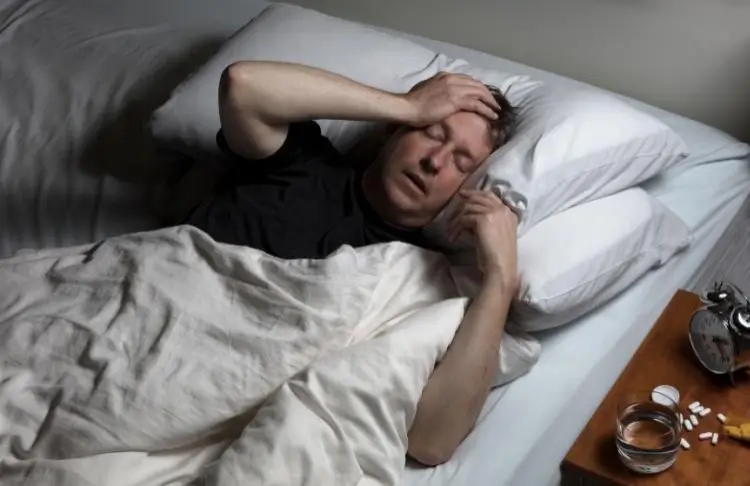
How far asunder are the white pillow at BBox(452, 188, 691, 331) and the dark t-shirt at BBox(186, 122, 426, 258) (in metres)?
0.16

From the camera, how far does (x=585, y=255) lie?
1.33 metres

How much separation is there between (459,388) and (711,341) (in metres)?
0.31

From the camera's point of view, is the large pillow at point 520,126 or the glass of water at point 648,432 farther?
the large pillow at point 520,126

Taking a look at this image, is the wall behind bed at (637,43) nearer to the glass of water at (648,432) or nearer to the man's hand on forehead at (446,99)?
the man's hand on forehead at (446,99)

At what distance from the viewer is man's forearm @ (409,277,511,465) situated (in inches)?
46.6

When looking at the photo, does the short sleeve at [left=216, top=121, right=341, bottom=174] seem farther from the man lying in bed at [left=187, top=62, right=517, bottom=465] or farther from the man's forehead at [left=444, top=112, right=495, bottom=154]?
the man's forehead at [left=444, top=112, right=495, bottom=154]

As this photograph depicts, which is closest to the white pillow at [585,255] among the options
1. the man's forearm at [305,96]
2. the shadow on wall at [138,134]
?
the man's forearm at [305,96]

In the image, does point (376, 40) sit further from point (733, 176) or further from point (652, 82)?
point (733, 176)

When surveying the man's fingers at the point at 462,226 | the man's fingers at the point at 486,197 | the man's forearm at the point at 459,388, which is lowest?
the man's forearm at the point at 459,388

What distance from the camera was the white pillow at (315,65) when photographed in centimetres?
160

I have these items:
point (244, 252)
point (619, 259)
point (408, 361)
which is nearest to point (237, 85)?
point (244, 252)

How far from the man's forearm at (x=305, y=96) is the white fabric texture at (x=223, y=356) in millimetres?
204

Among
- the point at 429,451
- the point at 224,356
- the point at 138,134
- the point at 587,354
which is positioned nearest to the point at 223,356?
the point at 224,356

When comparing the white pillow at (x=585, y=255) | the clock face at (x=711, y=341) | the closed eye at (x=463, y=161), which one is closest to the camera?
the clock face at (x=711, y=341)
